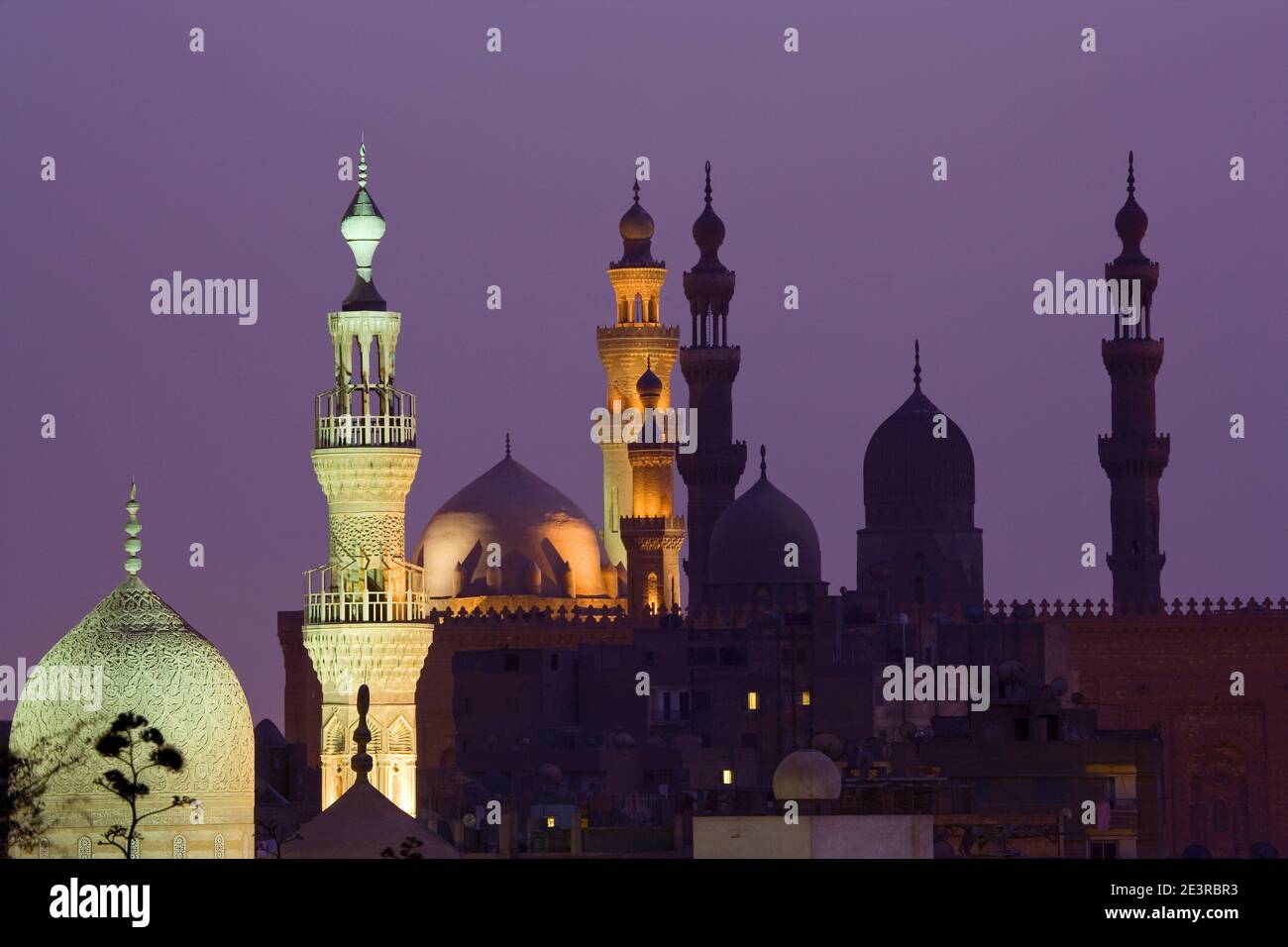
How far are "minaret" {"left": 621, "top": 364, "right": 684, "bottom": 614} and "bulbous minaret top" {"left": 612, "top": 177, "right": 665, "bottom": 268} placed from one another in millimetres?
2612

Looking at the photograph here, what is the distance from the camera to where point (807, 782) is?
41.6 meters

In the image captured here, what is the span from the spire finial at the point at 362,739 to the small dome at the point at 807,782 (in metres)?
5.12

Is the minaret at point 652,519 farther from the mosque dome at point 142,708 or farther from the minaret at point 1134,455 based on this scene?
the mosque dome at point 142,708

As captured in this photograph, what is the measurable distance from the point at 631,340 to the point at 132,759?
3557 cm

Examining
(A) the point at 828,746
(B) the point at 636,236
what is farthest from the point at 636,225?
(A) the point at 828,746

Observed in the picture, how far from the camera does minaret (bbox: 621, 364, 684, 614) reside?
67875 mm

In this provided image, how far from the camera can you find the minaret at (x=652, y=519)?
67875 millimetres

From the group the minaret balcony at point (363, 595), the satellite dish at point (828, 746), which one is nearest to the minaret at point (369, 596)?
the minaret balcony at point (363, 595)

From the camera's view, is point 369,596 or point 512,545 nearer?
point 369,596

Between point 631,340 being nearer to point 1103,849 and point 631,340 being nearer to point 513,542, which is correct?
point 513,542

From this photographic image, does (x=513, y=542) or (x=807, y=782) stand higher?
(x=513, y=542)

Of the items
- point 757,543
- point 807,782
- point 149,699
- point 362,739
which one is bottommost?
point 807,782

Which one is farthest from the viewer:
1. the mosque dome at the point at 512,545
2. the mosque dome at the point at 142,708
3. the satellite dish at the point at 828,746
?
the mosque dome at the point at 512,545
